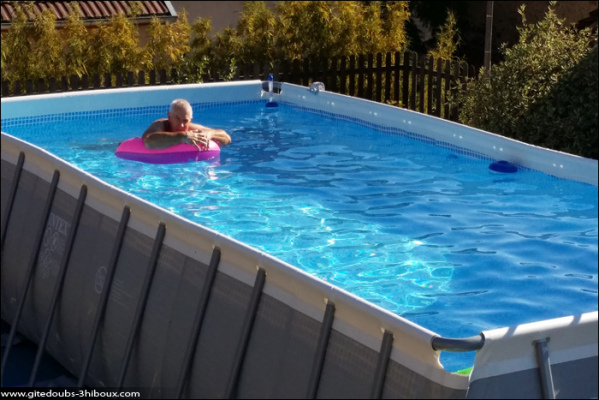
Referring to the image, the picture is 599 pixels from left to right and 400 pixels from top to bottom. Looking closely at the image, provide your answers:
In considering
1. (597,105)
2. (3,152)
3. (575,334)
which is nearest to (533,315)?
(575,334)

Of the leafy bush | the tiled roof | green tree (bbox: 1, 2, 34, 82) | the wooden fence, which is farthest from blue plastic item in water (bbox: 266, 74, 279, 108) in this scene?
the tiled roof

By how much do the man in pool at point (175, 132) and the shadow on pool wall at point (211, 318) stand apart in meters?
2.15

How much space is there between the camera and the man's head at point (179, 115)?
1006cm

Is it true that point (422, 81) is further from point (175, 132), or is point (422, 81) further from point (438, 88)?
point (175, 132)

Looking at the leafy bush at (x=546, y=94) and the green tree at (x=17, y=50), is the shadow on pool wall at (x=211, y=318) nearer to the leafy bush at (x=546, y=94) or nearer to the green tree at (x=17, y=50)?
the leafy bush at (x=546, y=94)

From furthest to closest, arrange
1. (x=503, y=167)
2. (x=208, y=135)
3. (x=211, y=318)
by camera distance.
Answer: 1. (x=208, y=135)
2. (x=503, y=167)
3. (x=211, y=318)

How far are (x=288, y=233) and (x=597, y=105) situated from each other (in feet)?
11.4

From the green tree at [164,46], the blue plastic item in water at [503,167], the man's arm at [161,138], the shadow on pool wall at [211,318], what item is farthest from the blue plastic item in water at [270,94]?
the blue plastic item in water at [503,167]

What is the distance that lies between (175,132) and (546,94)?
3816mm

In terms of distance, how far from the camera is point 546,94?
9.70 metres

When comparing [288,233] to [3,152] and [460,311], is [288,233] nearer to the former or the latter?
[460,311]

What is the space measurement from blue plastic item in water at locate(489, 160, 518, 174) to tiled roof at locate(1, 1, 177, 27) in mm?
10094

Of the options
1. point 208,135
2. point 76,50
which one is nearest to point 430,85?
point 208,135

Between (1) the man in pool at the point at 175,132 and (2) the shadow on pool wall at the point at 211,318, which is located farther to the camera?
(1) the man in pool at the point at 175,132
